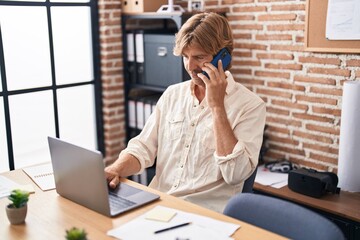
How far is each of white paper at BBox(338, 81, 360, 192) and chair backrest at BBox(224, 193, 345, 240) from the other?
1071 millimetres

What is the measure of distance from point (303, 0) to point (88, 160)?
5.92 feet

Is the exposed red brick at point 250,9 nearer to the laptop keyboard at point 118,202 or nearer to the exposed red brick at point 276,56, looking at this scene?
the exposed red brick at point 276,56

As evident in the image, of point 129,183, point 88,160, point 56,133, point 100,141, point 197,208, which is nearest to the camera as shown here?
point 88,160

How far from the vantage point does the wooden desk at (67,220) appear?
4.58 feet

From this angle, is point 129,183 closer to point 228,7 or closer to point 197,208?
point 197,208

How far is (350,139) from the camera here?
7.86ft

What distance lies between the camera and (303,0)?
8.80 feet

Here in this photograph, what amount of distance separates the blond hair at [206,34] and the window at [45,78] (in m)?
1.48

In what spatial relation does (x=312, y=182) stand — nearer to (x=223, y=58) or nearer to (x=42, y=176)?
(x=223, y=58)

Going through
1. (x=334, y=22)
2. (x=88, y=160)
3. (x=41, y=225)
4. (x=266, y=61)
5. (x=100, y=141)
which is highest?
(x=334, y=22)

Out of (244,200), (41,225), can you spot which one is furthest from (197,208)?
(41,225)

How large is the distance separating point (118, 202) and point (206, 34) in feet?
2.70

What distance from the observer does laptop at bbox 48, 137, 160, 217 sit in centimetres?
146

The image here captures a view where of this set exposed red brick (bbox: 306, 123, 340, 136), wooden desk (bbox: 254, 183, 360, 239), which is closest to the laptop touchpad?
wooden desk (bbox: 254, 183, 360, 239)
